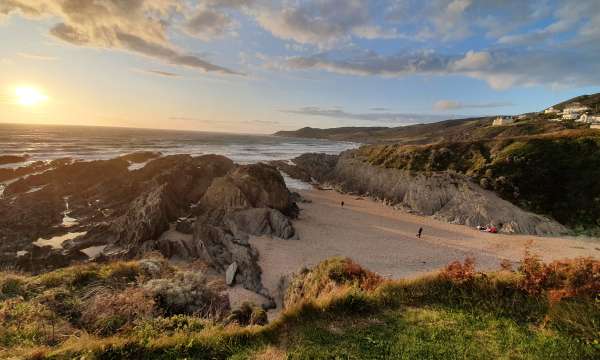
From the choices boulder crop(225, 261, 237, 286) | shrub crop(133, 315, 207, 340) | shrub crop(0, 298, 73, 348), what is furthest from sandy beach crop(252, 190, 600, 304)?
shrub crop(0, 298, 73, 348)

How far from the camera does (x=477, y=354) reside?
6500 mm

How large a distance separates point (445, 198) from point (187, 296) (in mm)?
40898

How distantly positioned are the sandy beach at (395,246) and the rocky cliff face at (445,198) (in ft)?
7.23

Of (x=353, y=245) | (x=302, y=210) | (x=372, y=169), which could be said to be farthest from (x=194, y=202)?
(x=372, y=169)

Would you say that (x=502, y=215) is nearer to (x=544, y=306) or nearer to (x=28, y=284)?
(x=544, y=306)

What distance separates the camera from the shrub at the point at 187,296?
9359 mm

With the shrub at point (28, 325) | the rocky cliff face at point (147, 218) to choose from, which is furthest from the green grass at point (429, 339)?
the rocky cliff face at point (147, 218)

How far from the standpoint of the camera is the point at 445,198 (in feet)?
137

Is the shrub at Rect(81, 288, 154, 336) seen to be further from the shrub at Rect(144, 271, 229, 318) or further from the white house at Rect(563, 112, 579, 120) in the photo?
the white house at Rect(563, 112, 579, 120)

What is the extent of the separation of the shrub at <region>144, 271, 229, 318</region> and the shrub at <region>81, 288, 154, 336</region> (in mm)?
527

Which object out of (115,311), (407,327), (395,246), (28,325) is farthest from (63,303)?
(395,246)

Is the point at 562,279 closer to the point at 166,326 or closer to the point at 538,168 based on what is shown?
the point at 166,326

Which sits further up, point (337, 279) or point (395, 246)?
point (337, 279)

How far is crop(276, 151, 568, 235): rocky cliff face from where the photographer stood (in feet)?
111
